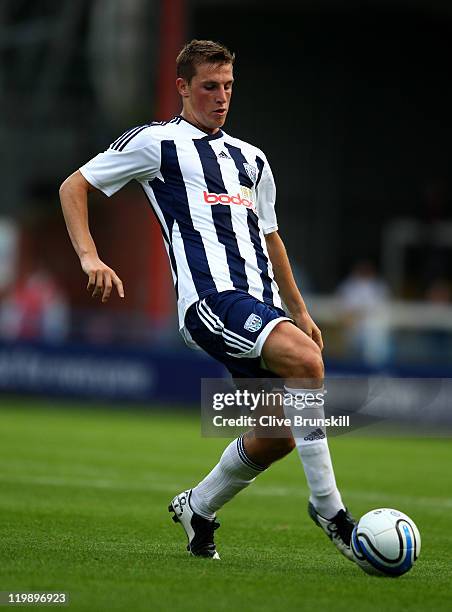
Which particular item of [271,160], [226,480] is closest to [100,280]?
[226,480]

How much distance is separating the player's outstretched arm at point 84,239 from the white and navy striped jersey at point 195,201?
87 mm

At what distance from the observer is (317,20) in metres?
28.9

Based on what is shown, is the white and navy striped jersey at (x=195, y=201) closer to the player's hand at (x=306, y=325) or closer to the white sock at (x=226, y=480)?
the player's hand at (x=306, y=325)

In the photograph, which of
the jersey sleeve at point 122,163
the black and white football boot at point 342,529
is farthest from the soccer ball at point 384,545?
the jersey sleeve at point 122,163

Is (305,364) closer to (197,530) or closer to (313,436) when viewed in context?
(313,436)

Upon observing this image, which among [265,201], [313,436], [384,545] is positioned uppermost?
[265,201]

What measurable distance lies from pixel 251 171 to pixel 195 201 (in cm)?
39

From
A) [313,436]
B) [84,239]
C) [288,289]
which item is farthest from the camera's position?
[288,289]

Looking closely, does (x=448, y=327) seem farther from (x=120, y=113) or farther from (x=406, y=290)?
(x=406, y=290)

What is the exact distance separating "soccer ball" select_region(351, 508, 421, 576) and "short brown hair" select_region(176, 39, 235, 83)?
221 centimetres

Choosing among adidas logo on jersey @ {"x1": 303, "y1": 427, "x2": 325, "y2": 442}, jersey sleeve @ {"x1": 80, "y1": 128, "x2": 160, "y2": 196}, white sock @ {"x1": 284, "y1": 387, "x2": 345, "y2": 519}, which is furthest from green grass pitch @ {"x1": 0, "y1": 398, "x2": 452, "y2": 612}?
jersey sleeve @ {"x1": 80, "y1": 128, "x2": 160, "y2": 196}

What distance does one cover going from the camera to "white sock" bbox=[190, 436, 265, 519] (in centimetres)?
594

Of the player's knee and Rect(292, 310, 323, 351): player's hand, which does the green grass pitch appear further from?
Rect(292, 310, 323, 351): player's hand

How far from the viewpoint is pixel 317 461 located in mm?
5543
